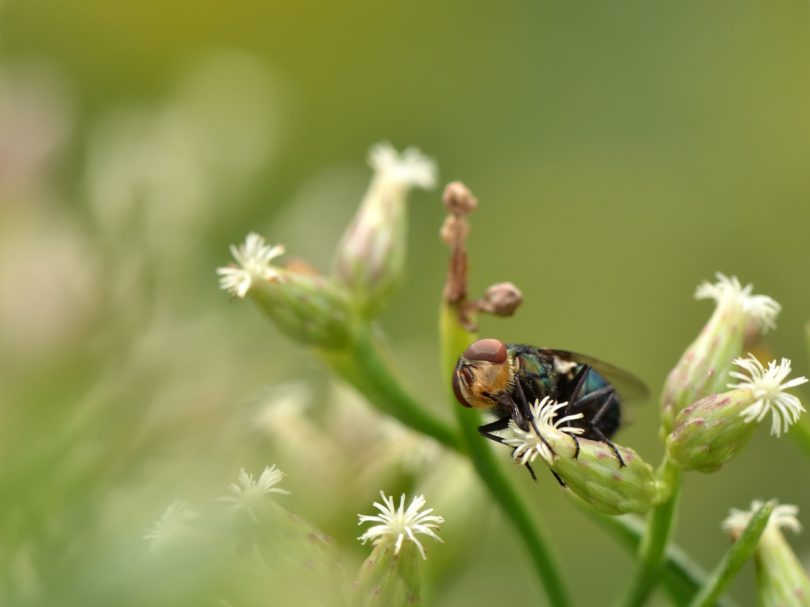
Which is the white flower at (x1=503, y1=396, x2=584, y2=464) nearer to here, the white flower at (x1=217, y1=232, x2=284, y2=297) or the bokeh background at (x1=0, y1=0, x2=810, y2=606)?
the bokeh background at (x1=0, y1=0, x2=810, y2=606)

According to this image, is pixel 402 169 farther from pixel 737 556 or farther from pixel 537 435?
pixel 737 556

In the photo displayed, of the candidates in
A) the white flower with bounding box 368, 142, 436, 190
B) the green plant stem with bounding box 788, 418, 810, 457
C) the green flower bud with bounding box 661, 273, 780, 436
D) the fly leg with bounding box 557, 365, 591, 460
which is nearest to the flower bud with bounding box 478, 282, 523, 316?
the fly leg with bounding box 557, 365, 591, 460

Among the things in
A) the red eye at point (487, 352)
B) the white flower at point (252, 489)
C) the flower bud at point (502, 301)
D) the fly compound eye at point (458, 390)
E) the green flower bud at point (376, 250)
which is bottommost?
the white flower at point (252, 489)

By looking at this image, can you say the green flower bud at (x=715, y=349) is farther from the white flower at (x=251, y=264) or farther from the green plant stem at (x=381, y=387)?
the white flower at (x=251, y=264)

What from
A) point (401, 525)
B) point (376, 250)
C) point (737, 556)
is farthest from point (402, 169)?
point (737, 556)

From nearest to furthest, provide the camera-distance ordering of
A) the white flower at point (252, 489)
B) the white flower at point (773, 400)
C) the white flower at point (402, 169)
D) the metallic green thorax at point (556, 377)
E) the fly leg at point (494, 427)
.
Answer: the white flower at point (252, 489)
the white flower at point (773, 400)
the fly leg at point (494, 427)
the metallic green thorax at point (556, 377)
the white flower at point (402, 169)

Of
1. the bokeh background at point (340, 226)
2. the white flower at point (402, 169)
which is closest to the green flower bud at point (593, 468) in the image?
the bokeh background at point (340, 226)

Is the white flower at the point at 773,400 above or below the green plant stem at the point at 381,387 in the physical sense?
below
